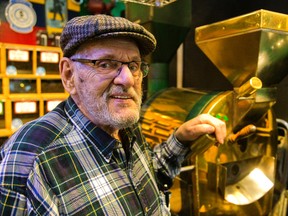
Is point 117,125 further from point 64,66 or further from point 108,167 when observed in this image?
point 64,66

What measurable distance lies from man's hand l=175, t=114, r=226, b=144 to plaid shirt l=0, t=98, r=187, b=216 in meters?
0.29

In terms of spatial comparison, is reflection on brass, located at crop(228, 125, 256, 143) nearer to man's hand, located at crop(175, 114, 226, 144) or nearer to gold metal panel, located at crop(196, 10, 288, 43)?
man's hand, located at crop(175, 114, 226, 144)

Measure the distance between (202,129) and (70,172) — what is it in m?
0.60

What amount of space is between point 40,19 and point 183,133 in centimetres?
265

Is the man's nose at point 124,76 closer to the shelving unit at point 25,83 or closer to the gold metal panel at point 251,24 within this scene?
the gold metal panel at point 251,24

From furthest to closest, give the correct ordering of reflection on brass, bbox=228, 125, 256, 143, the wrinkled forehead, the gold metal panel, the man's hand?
reflection on brass, bbox=228, 125, 256, 143 → the gold metal panel → the man's hand → the wrinkled forehead

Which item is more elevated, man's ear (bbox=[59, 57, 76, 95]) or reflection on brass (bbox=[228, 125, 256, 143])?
man's ear (bbox=[59, 57, 76, 95])

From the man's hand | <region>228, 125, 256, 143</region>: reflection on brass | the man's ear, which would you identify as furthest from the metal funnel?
the man's ear

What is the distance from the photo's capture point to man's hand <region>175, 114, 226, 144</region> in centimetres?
120

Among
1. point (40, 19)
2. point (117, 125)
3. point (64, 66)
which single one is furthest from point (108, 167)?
point (40, 19)

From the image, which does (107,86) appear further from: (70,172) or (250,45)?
(250,45)

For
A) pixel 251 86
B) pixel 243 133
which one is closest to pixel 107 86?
pixel 251 86

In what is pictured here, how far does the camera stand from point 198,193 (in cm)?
160

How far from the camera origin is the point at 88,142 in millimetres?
933
